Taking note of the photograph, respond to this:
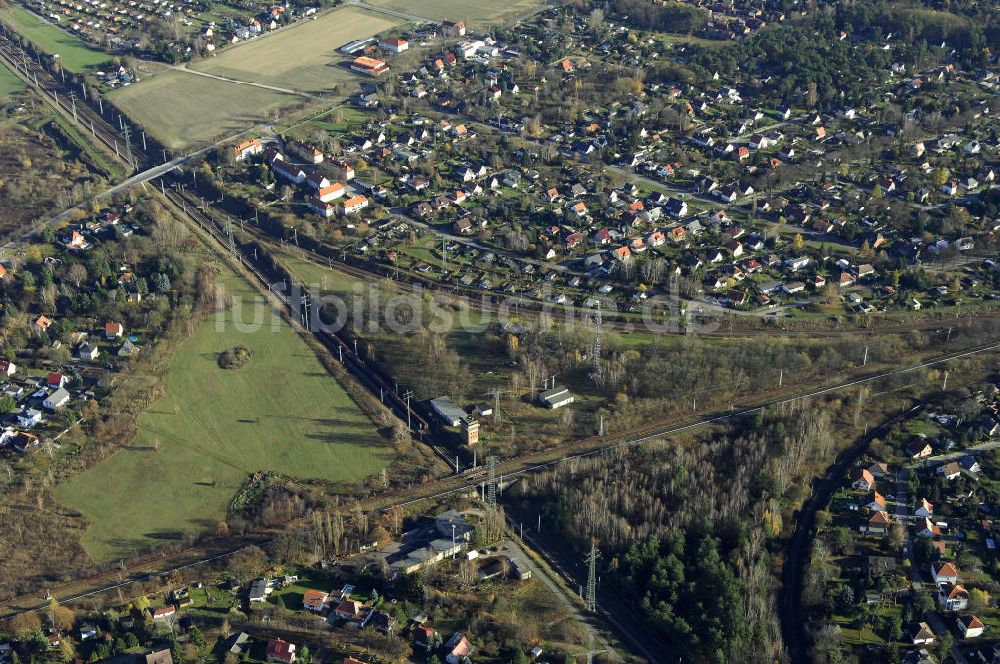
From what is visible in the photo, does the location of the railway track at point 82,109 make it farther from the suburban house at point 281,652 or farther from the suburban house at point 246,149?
the suburban house at point 281,652

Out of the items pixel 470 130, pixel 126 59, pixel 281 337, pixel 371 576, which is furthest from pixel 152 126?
pixel 371 576

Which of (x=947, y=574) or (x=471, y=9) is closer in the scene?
(x=947, y=574)

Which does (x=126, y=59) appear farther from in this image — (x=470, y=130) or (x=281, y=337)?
(x=281, y=337)

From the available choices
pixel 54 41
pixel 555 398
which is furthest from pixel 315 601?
pixel 54 41

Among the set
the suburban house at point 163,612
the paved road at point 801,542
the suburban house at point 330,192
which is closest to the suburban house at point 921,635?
the paved road at point 801,542

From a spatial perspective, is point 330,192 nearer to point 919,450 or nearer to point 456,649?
point 456,649
